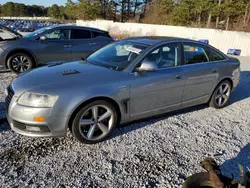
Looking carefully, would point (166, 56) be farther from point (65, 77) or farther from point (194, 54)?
point (65, 77)

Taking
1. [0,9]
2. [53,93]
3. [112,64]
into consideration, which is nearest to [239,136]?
[112,64]

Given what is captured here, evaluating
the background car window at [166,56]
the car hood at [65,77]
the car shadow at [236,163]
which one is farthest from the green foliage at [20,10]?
the car shadow at [236,163]

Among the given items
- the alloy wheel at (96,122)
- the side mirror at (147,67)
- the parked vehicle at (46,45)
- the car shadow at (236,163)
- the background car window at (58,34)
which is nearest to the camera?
the car shadow at (236,163)

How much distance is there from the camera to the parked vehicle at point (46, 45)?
20.0 feet

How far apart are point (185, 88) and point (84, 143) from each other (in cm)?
192

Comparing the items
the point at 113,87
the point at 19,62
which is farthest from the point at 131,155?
the point at 19,62

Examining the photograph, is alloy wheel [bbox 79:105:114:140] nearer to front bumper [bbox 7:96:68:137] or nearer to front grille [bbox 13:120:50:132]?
front bumper [bbox 7:96:68:137]

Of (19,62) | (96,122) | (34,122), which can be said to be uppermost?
(19,62)

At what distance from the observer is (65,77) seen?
2980mm

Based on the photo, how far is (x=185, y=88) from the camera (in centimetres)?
377

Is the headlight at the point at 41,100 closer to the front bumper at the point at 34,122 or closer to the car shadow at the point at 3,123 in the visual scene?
the front bumper at the point at 34,122

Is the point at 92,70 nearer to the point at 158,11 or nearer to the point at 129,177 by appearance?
the point at 129,177

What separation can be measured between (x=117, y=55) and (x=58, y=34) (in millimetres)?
3769

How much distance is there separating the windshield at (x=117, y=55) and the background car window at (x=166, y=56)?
0.22 m
